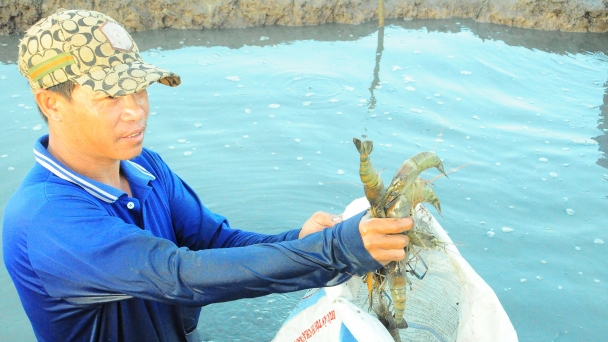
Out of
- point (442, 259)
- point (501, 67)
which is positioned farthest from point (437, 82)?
point (442, 259)

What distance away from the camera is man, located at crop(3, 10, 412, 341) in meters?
1.58

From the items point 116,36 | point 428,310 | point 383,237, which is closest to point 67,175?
point 116,36

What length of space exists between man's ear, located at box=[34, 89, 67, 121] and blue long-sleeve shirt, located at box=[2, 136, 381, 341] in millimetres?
118

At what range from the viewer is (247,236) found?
245cm

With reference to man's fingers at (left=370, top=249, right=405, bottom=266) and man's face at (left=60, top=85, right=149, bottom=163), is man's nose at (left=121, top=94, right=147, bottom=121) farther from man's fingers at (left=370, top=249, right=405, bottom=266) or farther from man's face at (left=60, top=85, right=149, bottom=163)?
man's fingers at (left=370, top=249, right=405, bottom=266)

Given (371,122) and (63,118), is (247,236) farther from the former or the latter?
(371,122)

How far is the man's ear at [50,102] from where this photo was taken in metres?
1.79

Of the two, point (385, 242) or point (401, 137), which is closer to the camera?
point (385, 242)

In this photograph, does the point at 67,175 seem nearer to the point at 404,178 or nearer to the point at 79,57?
the point at 79,57

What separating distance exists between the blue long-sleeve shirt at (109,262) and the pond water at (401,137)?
4.07 ft

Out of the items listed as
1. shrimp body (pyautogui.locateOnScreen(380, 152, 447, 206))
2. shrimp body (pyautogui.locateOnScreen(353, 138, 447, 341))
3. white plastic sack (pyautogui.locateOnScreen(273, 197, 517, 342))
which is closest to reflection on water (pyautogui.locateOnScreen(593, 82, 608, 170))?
white plastic sack (pyautogui.locateOnScreen(273, 197, 517, 342))

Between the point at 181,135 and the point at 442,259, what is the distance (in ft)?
10.2

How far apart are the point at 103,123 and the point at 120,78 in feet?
0.50

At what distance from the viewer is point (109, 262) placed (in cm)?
158
